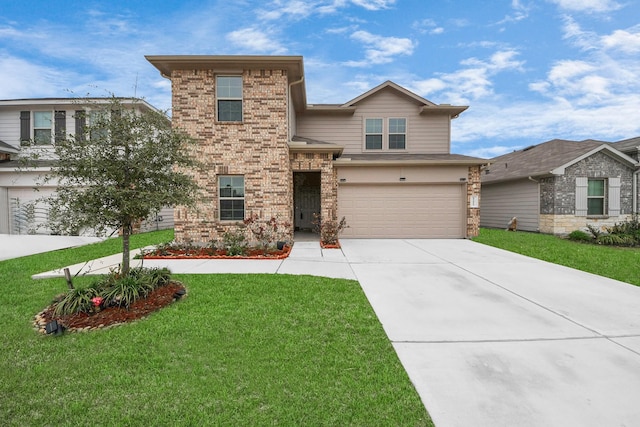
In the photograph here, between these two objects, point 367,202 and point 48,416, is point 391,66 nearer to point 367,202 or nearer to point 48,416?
point 367,202

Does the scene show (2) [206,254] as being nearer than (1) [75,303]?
No

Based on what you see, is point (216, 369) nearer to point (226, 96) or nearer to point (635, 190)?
point (226, 96)

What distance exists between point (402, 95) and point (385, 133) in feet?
6.41

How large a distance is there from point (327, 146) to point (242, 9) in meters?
7.75

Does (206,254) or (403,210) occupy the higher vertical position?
(403,210)

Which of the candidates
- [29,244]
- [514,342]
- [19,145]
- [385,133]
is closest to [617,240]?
[385,133]

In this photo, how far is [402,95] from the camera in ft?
45.5

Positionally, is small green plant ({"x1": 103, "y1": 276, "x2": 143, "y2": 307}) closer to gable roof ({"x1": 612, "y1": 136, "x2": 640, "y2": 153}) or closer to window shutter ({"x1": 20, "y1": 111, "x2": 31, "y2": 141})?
window shutter ({"x1": 20, "y1": 111, "x2": 31, "y2": 141})

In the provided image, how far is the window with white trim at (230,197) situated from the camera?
9828 millimetres

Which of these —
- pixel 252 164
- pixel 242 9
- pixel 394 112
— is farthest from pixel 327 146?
pixel 242 9

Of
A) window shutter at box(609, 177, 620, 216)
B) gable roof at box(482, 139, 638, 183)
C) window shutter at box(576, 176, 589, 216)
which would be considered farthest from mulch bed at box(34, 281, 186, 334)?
window shutter at box(609, 177, 620, 216)

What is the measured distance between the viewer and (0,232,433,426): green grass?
2.27m

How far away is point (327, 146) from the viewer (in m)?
10.4

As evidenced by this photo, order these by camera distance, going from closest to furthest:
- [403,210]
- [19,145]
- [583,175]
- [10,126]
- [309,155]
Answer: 1. [309,155]
2. [403,210]
3. [583,175]
4. [19,145]
5. [10,126]
